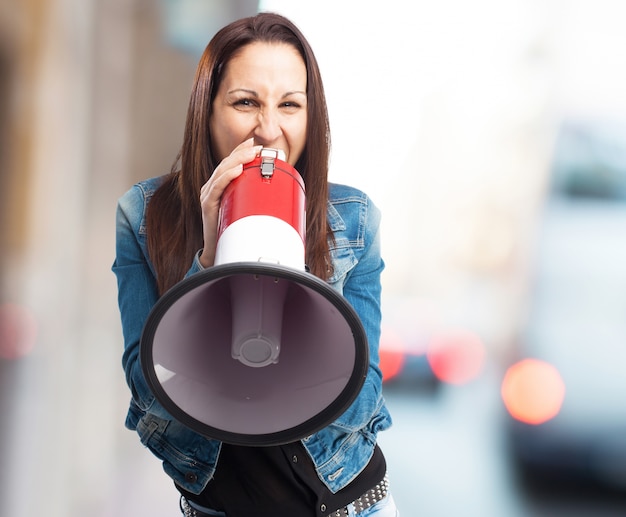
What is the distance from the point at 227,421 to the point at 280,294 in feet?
→ 0.59

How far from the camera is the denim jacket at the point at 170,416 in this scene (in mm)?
1214

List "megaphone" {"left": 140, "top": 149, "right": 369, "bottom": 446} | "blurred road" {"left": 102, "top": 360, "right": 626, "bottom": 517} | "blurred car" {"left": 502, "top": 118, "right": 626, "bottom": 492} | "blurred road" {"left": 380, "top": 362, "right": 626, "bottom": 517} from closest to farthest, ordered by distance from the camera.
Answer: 1. "megaphone" {"left": 140, "top": 149, "right": 369, "bottom": 446}
2. "blurred car" {"left": 502, "top": 118, "right": 626, "bottom": 492}
3. "blurred road" {"left": 102, "top": 360, "right": 626, "bottom": 517}
4. "blurred road" {"left": 380, "top": 362, "right": 626, "bottom": 517}

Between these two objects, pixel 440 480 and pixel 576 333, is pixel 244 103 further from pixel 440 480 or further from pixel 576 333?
pixel 440 480

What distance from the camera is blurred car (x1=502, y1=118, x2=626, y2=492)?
158 inches

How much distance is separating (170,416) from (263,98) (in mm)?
447

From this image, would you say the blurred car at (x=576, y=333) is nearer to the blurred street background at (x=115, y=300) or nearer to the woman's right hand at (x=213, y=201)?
the blurred street background at (x=115, y=300)

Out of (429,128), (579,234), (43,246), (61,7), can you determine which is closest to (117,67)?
(61,7)

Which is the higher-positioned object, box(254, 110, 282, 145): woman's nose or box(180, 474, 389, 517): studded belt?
box(254, 110, 282, 145): woman's nose

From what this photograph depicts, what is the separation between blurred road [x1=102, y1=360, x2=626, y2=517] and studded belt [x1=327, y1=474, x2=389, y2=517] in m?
2.61

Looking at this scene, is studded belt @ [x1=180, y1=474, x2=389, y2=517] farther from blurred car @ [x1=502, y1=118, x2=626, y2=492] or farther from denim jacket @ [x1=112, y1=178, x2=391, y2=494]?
blurred car @ [x1=502, y1=118, x2=626, y2=492]

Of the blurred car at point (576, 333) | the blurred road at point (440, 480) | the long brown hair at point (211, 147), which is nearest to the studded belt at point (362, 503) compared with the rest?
the long brown hair at point (211, 147)

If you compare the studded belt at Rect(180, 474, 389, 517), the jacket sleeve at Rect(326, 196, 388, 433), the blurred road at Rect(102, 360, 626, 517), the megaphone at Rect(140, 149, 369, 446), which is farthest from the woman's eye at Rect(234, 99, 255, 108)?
the blurred road at Rect(102, 360, 626, 517)

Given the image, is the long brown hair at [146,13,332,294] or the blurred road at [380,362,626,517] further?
the blurred road at [380,362,626,517]

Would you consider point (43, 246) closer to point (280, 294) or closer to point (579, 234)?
point (579, 234)
